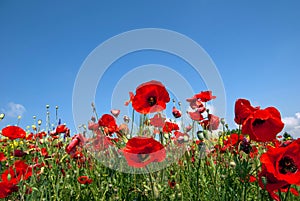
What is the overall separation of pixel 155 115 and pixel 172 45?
60cm

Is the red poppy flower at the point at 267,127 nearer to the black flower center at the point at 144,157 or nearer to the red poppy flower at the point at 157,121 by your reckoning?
the black flower center at the point at 144,157

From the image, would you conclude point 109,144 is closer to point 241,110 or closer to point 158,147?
point 158,147

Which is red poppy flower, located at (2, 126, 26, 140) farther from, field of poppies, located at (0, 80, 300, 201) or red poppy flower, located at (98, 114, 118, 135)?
red poppy flower, located at (98, 114, 118, 135)

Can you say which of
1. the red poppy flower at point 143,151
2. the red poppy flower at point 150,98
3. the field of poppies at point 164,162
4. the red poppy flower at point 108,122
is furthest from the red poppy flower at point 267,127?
the red poppy flower at point 108,122

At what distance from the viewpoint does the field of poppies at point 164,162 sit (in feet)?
3.72

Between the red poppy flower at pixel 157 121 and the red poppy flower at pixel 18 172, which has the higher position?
the red poppy flower at pixel 157 121

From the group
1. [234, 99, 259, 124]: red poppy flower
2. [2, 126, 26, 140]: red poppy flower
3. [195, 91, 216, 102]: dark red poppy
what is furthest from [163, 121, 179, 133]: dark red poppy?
[2, 126, 26, 140]: red poppy flower

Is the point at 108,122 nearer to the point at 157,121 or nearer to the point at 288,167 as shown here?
the point at 157,121

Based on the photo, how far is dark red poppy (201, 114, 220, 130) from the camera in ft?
6.02

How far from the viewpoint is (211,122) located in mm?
1864

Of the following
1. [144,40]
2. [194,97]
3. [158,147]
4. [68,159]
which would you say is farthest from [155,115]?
[68,159]

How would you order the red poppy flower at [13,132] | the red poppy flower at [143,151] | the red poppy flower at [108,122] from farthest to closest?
the red poppy flower at [13,132] < the red poppy flower at [108,122] < the red poppy flower at [143,151]

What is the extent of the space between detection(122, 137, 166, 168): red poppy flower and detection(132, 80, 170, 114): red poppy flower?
1.25ft

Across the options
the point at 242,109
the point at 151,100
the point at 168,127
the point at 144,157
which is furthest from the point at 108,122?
the point at 242,109
